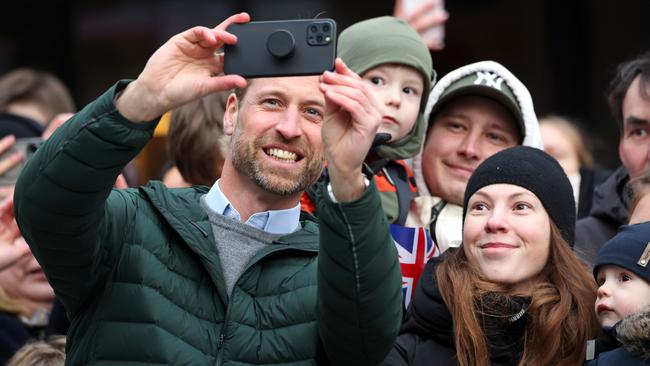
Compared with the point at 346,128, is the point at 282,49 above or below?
above

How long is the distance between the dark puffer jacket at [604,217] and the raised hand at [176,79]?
176 centimetres

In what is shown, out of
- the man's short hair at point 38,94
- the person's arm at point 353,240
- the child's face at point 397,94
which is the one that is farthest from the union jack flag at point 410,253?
the man's short hair at point 38,94

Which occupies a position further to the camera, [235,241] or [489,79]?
[489,79]

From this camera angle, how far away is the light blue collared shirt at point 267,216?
3357mm

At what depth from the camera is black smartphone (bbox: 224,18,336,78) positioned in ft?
9.92

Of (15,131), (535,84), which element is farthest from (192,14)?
(15,131)

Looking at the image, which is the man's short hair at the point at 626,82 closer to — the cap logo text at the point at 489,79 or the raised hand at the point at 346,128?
the cap logo text at the point at 489,79

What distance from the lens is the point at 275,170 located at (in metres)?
3.30

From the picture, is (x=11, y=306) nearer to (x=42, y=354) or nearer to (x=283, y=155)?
(x=42, y=354)

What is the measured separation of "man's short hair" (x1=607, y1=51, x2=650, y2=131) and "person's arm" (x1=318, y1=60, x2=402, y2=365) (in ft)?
5.66

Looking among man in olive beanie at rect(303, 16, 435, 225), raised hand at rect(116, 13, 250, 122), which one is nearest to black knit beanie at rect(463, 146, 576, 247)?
man in olive beanie at rect(303, 16, 435, 225)

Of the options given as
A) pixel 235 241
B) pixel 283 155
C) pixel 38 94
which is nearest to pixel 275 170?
pixel 283 155

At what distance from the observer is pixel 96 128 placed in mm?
2957

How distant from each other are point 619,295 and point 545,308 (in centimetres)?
22
